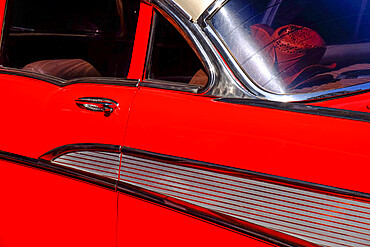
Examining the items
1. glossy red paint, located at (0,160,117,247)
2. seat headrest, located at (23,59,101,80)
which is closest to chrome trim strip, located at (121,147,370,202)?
glossy red paint, located at (0,160,117,247)

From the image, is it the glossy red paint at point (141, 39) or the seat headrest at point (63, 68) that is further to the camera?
the seat headrest at point (63, 68)

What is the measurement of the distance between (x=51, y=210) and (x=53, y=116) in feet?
1.46

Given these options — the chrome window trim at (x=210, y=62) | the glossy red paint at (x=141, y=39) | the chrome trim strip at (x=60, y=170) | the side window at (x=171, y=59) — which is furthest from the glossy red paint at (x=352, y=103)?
the chrome trim strip at (x=60, y=170)

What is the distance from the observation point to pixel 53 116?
2.03 m

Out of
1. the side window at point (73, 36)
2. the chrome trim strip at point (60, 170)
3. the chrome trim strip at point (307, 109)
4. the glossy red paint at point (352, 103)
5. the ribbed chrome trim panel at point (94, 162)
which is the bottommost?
the chrome trim strip at point (60, 170)

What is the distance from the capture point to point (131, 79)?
6.41ft

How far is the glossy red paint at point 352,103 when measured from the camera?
5.08 feet

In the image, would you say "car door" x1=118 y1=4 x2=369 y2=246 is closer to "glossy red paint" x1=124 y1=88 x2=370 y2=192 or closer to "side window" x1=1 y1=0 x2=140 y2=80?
"glossy red paint" x1=124 y1=88 x2=370 y2=192

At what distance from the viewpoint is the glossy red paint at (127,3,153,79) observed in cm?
190

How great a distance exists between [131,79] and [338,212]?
105 centimetres

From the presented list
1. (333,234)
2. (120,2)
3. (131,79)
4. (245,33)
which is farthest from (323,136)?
(120,2)

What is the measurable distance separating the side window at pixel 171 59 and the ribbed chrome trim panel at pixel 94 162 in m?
0.41

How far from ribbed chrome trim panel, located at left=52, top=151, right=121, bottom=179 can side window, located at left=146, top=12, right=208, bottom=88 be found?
0.41m

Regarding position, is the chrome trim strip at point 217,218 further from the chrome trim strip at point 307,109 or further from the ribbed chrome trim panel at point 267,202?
the chrome trim strip at point 307,109
